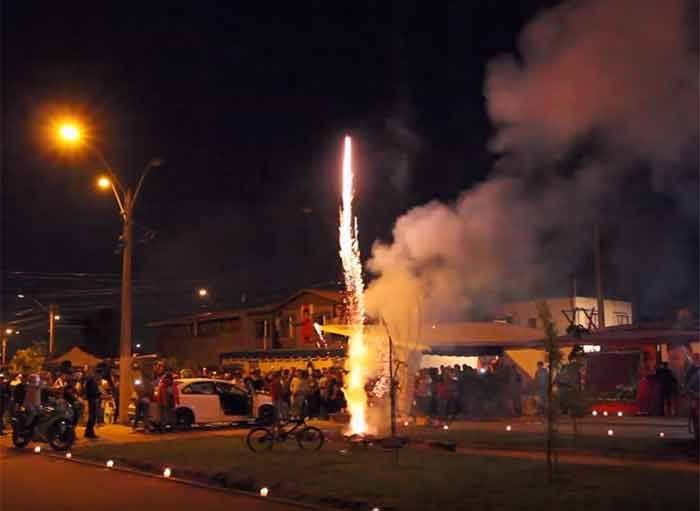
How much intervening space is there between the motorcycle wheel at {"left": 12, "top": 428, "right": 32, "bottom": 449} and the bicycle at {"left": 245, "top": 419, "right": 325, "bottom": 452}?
19.4 ft

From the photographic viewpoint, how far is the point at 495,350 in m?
30.3

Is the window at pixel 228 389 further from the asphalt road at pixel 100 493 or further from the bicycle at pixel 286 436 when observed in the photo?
the asphalt road at pixel 100 493

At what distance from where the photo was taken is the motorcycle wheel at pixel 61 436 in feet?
62.6

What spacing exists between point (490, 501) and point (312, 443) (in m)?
7.14

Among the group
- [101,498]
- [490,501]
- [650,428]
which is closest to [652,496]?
[490,501]

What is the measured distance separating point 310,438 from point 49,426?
6.22 meters

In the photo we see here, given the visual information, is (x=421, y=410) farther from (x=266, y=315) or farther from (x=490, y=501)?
(x=266, y=315)

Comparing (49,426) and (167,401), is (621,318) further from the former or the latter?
(49,426)

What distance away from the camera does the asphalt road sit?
11.3 meters

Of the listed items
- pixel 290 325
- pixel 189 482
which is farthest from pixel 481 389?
pixel 290 325

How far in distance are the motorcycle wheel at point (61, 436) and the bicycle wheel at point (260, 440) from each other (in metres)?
4.61

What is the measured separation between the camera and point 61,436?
19.2 metres

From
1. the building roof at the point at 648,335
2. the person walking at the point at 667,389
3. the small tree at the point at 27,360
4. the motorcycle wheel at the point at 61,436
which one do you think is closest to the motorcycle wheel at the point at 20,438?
the motorcycle wheel at the point at 61,436

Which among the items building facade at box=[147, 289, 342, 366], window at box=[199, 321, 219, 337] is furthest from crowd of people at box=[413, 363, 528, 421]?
window at box=[199, 321, 219, 337]
